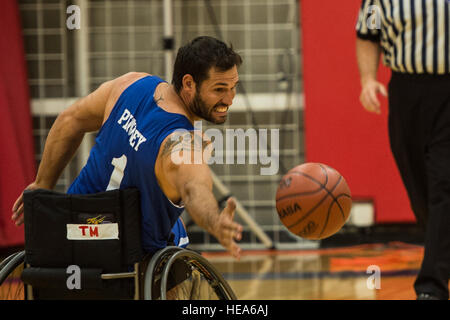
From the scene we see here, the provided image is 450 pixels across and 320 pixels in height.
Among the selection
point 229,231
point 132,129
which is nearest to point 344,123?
point 132,129

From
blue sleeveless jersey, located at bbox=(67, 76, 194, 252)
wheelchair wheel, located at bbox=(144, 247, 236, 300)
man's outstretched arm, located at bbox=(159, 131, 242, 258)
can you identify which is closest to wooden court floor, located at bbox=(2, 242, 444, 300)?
wheelchair wheel, located at bbox=(144, 247, 236, 300)

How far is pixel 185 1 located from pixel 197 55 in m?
4.16

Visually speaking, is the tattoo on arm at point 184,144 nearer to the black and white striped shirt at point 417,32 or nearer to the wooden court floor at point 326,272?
the black and white striped shirt at point 417,32

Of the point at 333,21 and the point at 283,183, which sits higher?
the point at 333,21

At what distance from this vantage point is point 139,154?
1.98m

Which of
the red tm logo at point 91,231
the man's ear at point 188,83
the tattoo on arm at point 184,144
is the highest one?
the man's ear at point 188,83

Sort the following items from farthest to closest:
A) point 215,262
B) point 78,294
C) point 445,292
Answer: point 215,262 → point 445,292 → point 78,294

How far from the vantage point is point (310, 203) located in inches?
81.0

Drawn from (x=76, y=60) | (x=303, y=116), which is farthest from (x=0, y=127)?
(x=303, y=116)

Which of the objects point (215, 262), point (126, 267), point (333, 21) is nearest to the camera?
point (126, 267)

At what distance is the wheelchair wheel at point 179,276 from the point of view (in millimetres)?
1837

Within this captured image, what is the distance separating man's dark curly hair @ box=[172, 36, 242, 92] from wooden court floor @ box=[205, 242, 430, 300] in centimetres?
196

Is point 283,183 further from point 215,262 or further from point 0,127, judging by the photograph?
point 0,127

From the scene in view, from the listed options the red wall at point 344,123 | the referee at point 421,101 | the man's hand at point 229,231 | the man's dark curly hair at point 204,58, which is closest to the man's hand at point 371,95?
the referee at point 421,101
